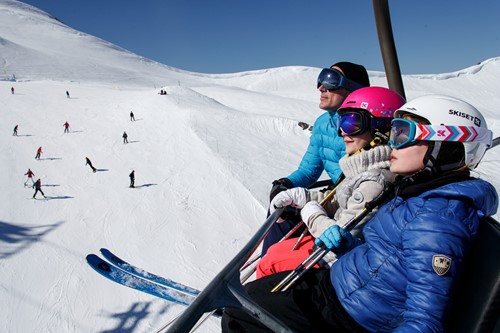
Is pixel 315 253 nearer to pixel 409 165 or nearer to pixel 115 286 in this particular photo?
pixel 409 165

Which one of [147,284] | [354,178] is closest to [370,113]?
[354,178]

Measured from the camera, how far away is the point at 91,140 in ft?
53.8

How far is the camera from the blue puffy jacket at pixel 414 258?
4.63 ft

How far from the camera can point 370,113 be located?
2.66 m

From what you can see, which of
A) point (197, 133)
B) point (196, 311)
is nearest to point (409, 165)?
point (196, 311)

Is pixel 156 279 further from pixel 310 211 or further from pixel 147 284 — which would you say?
pixel 310 211

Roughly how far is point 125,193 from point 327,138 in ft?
27.8

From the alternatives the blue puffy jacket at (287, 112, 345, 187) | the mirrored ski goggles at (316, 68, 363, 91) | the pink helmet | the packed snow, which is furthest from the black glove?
the packed snow

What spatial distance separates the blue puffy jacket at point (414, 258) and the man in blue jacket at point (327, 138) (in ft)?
4.29

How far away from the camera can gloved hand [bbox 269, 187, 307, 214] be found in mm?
2818

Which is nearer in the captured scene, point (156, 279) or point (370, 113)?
point (370, 113)

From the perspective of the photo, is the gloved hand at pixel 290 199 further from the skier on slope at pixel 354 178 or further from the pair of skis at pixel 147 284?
the pair of skis at pixel 147 284

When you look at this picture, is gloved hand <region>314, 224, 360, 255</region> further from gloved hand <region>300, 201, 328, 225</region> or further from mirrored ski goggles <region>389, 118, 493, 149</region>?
mirrored ski goggles <region>389, 118, 493, 149</region>

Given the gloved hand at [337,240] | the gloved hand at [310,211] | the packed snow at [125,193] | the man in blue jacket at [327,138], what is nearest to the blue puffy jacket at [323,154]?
the man in blue jacket at [327,138]
